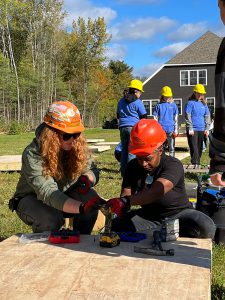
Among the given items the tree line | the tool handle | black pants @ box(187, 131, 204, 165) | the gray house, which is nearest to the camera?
the tool handle

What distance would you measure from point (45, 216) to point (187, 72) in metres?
38.3

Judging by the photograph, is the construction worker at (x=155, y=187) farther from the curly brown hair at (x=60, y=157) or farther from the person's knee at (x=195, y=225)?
the curly brown hair at (x=60, y=157)

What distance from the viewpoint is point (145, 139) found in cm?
365

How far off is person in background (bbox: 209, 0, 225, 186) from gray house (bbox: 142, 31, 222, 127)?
123 ft

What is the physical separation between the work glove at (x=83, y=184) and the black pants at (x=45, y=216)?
9 centimetres

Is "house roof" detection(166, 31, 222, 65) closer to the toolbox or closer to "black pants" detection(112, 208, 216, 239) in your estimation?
"black pants" detection(112, 208, 216, 239)

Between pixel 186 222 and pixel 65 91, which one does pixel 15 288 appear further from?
pixel 65 91

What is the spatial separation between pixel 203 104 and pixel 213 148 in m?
8.13

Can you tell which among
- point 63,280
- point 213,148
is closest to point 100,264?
point 63,280

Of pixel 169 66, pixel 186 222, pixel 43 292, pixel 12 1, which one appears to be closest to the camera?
pixel 43 292

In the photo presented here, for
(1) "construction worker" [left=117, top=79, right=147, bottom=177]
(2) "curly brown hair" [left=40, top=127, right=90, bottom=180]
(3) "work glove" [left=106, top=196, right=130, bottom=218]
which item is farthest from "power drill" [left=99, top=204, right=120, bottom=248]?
(1) "construction worker" [left=117, top=79, right=147, bottom=177]

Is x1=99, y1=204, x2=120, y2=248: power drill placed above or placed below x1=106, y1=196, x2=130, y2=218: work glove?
below

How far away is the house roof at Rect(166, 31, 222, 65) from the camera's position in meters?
40.1

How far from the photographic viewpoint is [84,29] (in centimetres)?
4266
